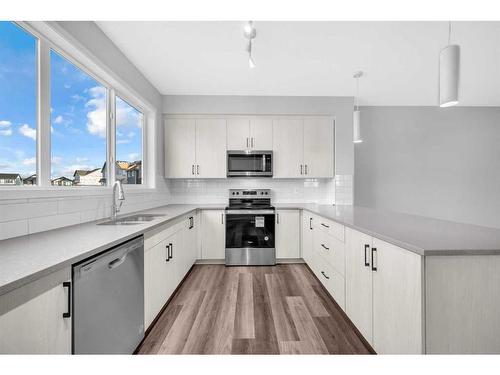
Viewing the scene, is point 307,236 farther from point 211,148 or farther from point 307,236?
point 211,148

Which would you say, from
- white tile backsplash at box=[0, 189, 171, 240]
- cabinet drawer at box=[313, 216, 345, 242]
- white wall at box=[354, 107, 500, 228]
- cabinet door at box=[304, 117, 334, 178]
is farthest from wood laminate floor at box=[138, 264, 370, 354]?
white wall at box=[354, 107, 500, 228]

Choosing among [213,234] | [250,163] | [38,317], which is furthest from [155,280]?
[250,163]

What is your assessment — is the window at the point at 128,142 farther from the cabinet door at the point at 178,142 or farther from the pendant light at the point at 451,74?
the pendant light at the point at 451,74

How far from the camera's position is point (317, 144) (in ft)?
12.1

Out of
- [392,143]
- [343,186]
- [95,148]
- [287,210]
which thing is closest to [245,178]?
[287,210]

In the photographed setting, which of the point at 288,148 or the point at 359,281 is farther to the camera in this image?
the point at 288,148

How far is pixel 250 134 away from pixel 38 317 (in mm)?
3218

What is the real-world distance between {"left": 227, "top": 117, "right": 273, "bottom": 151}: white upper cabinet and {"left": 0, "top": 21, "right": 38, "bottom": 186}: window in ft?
7.88

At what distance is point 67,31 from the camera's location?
166cm

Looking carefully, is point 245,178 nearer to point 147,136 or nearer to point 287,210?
point 287,210

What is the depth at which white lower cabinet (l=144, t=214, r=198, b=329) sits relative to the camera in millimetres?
1753

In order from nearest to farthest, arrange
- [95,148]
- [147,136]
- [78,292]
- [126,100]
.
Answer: [78,292] < [95,148] < [126,100] < [147,136]

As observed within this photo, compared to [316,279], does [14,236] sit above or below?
above

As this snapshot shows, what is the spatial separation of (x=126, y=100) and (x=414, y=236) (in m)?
3.12
